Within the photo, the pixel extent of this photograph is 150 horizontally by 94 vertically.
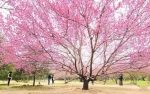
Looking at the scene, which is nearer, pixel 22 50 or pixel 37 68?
pixel 22 50

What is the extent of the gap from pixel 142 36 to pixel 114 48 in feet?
6.06

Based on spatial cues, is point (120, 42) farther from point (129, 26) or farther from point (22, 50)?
point (22, 50)

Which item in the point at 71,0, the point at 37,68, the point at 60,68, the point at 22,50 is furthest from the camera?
the point at 37,68

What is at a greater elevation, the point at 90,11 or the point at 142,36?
the point at 90,11

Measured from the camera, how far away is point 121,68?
16.0 metres

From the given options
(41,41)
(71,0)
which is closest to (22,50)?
(41,41)

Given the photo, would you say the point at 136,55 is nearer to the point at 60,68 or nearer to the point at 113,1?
the point at 113,1

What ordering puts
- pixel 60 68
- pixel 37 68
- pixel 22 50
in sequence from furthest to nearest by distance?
pixel 37 68 < pixel 60 68 < pixel 22 50

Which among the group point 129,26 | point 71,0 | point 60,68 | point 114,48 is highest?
point 71,0

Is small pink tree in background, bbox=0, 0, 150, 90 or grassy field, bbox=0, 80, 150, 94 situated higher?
small pink tree in background, bbox=0, 0, 150, 90

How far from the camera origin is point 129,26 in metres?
14.0

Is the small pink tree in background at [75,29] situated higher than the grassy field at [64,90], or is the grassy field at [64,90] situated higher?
the small pink tree in background at [75,29]

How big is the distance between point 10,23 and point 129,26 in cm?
644

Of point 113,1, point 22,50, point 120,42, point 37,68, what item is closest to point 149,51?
point 120,42
